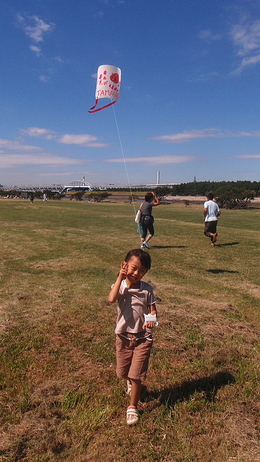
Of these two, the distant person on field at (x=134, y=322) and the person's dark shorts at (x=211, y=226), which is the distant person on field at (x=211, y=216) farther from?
the distant person on field at (x=134, y=322)

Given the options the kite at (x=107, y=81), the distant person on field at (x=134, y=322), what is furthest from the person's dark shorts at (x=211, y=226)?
the distant person on field at (x=134, y=322)

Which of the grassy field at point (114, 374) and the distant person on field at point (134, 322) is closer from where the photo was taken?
the grassy field at point (114, 374)

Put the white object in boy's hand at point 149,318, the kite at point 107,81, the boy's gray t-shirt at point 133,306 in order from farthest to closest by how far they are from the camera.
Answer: the kite at point 107,81, the boy's gray t-shirt at point 133,306, the white object in boy's hand at point 149,318

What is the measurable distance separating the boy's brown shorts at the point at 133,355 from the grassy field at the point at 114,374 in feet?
1.25

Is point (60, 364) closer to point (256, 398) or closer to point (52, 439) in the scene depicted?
point (52, 439)

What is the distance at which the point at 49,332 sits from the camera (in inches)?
160

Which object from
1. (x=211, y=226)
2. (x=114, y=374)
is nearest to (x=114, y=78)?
(x=211, y=226)

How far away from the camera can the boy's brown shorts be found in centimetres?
258

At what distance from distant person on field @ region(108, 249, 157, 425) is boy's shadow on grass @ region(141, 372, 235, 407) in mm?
341

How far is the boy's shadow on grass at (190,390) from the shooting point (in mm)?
2871

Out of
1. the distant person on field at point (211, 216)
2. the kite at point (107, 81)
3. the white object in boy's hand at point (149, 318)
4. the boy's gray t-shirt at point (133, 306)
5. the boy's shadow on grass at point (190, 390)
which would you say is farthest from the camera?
the distant person on field at point (211, 216)

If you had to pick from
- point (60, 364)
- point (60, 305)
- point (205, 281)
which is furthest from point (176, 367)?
point (205, 281)

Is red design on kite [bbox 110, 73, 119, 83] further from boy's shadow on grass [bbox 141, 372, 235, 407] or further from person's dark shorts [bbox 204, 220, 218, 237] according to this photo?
boy's shadow on grass [bbox 141, 372, 235, 407]

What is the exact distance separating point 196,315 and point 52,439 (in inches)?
115
